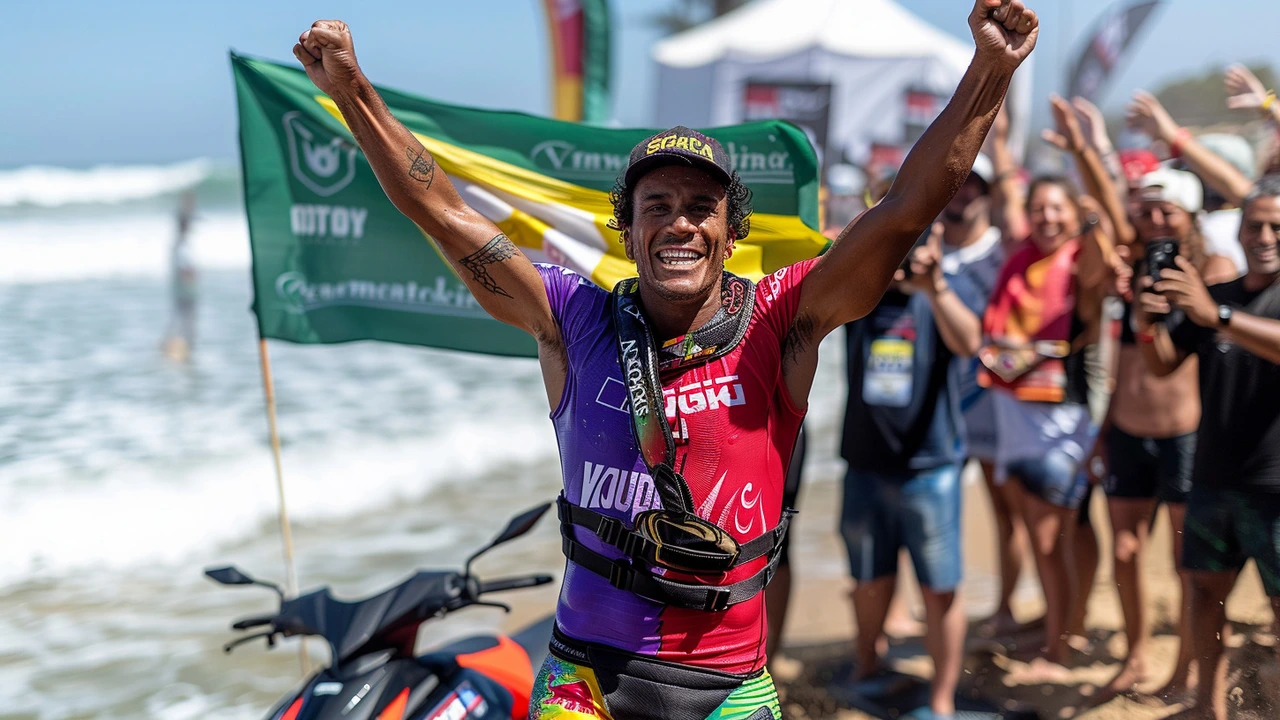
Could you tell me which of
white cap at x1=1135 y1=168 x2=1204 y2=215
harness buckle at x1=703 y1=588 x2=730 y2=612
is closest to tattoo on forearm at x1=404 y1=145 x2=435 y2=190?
harness buckle at x1=703 y1=588 x2=730 y2=612

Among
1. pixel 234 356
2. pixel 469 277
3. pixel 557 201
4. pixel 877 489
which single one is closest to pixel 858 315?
pixel 469 277

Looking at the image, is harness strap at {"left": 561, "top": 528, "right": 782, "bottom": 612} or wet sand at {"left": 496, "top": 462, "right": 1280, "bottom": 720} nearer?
harness strap at {"left": 561, "top": 528, "right": 782, "bottom": 612}

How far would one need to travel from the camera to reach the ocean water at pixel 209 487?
5652 mm

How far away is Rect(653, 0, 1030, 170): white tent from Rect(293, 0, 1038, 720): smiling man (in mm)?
12557

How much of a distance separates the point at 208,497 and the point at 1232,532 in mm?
7698

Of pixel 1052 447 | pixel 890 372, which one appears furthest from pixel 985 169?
pixel 890 372

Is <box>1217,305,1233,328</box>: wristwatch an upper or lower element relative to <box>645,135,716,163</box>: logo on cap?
lower

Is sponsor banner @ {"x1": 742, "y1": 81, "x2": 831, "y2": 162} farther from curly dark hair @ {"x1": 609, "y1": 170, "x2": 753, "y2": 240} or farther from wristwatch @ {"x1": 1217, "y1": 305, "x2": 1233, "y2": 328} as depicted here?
curly dark hair @ {"x1": 609, "y1": 170, "x2": 753, "y2": 240}

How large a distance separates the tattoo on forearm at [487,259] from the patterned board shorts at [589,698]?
34.6 inches

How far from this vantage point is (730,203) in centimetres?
252

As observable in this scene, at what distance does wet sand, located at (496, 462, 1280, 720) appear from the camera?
3721 mm

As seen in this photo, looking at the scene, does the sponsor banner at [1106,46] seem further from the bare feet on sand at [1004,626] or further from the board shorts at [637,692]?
the board shorts at [637,692]

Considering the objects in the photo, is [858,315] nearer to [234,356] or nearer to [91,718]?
[91,718]

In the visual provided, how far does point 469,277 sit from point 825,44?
1351 centimetres
